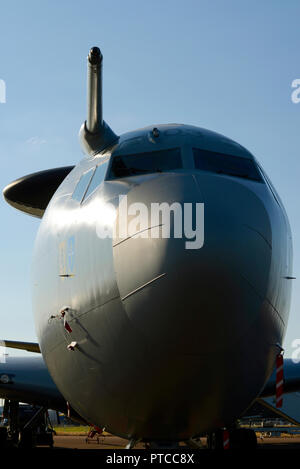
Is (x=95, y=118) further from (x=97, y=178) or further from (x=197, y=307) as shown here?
(x=197, y=307)

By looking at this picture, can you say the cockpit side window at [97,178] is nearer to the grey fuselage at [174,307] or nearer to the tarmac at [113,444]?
the grey fuselage at [174,307]

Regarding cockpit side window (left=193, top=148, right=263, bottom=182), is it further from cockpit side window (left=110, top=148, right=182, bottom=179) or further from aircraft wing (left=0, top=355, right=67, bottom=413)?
aircraft wing (left=0, top=355, right=67, bottom=413)

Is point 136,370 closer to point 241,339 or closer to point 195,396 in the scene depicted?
point 195,396

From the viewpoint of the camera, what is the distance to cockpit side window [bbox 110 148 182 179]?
26.2 feet

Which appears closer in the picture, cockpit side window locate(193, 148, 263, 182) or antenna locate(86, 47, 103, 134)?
cockpit side window locate(193, 148, 263, 182)

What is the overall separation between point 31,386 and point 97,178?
6.81 m

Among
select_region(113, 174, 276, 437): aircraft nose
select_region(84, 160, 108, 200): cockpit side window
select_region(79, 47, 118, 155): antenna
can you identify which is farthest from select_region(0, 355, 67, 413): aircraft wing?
select_region(113, 174, 276, 437): aircraft nose

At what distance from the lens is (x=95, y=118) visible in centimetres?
879

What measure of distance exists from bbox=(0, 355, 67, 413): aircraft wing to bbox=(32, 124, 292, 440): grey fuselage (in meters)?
5.56

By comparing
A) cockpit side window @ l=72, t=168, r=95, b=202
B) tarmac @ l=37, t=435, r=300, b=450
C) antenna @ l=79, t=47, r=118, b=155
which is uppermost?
antenna @ l=79, t=47, r=118, b=155

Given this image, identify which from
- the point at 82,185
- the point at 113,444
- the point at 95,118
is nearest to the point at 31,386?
the point at 82,185

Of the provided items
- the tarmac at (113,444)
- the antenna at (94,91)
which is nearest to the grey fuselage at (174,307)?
the antenna at (94,91)
